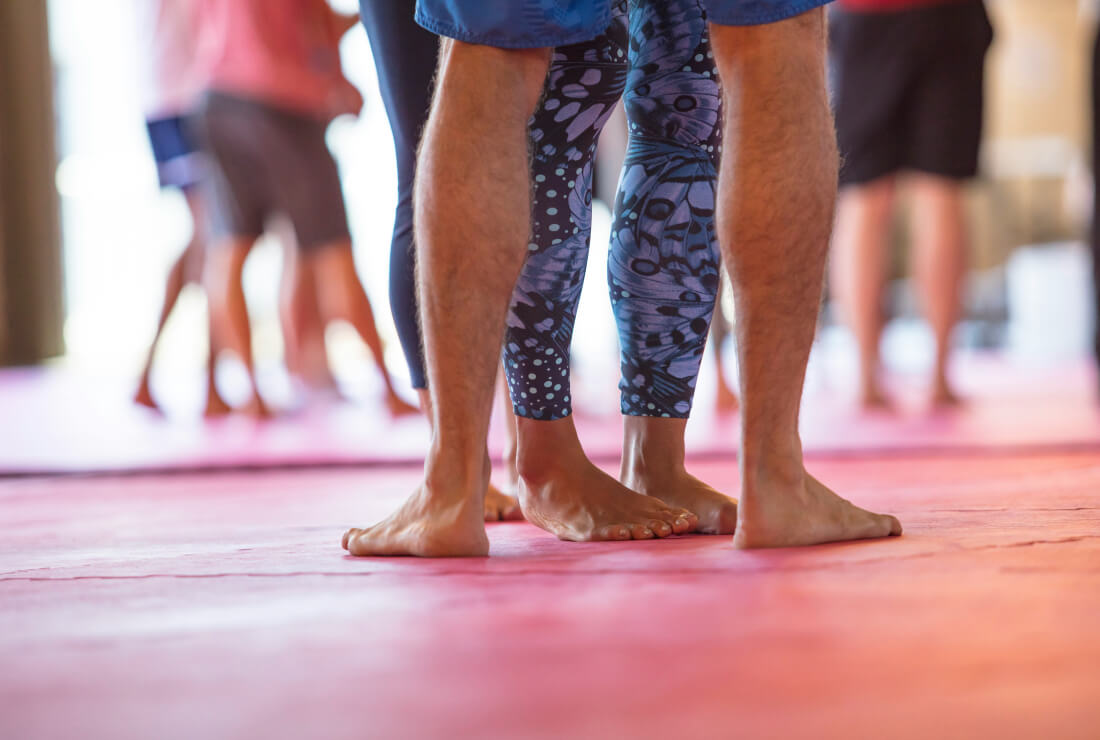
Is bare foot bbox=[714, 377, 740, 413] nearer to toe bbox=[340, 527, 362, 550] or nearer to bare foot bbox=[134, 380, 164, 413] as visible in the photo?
bare foot bbox=[134, 380, 164, 413]

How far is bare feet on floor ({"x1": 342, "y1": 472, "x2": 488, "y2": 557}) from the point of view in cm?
101

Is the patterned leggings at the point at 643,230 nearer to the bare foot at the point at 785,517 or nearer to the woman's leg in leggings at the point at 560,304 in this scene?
the woman's leg in leggings at the point at 560,304

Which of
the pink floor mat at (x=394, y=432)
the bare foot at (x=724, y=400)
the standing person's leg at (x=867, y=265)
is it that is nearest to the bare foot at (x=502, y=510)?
the pink floor mat at (x=394, y=432)

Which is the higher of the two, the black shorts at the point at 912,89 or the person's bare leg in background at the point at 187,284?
the black shorts at the point at 912,89

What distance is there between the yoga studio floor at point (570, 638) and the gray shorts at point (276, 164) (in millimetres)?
1998

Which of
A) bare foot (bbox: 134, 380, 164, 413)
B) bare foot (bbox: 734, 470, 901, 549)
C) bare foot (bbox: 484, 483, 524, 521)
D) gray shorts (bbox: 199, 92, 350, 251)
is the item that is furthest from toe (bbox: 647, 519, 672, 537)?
bare foot (bbox: 134, 380, 164, 413)

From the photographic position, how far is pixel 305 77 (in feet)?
10.2

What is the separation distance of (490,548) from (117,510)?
0.76 m

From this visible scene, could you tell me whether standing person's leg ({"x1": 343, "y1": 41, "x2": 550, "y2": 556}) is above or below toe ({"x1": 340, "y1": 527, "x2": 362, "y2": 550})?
above

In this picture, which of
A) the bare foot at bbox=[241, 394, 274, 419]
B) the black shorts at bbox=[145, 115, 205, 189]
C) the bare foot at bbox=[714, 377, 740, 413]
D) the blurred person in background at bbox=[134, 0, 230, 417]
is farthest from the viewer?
the black shorts at bbox=[145, 115, 205, 189]

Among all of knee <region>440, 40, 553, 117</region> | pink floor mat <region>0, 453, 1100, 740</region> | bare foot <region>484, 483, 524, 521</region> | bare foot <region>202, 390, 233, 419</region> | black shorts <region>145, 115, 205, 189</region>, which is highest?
black shorts <region>145, 115, 205, 189</region>

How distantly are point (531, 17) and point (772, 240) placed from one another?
279 millimetres

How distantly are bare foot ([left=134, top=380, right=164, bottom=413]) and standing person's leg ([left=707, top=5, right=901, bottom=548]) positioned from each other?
272 cm

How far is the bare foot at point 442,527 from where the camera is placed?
1007 mm
